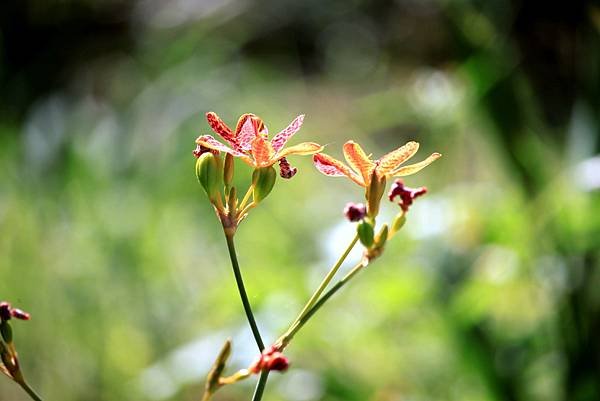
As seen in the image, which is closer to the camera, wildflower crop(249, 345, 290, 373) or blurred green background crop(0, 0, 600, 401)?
wildflower crop(249, 345, 290, 373)

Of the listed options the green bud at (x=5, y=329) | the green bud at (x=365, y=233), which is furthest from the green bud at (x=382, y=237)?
the green bud at (x=5, y=329)

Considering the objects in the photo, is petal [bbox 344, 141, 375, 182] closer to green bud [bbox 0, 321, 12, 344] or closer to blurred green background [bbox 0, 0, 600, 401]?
blurred green background [bbox 0, 0, 600, 401]

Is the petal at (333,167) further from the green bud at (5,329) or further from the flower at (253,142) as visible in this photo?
the green bud at (5,329)

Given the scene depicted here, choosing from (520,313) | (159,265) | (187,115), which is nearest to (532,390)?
(520,313)

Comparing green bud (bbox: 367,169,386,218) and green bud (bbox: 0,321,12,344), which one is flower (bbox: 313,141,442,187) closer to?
green bud (bbox: 367,169,386,218)

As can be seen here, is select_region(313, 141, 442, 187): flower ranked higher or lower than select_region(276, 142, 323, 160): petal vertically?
lower

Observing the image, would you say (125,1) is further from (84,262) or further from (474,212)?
(474,212)

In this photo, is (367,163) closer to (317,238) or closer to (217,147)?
(217,147)

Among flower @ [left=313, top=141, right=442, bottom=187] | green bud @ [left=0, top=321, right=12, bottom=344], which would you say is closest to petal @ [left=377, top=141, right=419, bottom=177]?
flower @ [left=313, top=141, right=442, bottom=187]
